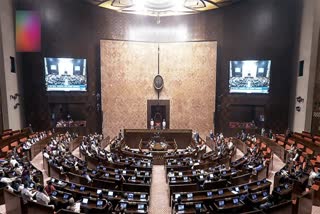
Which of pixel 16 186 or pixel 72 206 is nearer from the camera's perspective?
pixel 72 206

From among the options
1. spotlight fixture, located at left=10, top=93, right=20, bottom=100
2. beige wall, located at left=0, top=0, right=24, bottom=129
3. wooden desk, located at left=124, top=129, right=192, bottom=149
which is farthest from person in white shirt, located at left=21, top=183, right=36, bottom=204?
spotlight fixture, located at left=10, top=93, right=20, bottom=100

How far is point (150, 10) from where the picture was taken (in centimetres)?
2111

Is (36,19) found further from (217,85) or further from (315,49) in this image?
(315,49)

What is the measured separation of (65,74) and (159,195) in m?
16.5

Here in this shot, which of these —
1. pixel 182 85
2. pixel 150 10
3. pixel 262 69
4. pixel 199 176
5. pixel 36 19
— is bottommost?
pixel 199 176

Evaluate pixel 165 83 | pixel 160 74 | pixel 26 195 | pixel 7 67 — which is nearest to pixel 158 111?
pixel 165 83

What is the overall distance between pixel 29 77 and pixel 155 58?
12.5m

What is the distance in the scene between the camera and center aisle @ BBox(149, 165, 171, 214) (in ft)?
28.0

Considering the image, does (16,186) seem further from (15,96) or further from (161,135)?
(15,96)

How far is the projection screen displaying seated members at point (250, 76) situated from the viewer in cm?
2162

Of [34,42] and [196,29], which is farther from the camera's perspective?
[196,29]

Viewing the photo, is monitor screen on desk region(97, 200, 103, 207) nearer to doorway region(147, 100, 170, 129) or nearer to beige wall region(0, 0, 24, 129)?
beige wall region(0, 0, 24, 129)

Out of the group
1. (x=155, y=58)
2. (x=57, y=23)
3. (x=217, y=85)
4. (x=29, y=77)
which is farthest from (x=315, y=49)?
(x=29, y=77)

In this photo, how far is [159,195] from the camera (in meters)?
9.79
